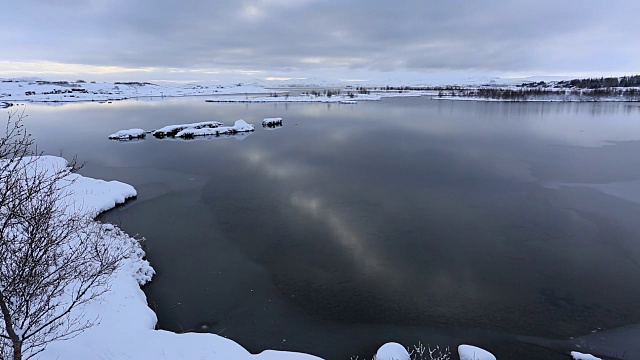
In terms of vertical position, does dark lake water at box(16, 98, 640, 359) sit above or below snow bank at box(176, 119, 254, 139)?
below

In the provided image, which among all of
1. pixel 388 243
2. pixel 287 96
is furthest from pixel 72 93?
pixel 388 243

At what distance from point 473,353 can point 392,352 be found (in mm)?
1565

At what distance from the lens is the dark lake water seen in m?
8.22

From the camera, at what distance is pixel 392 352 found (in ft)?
23.2

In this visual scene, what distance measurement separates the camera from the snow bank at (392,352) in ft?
22.9

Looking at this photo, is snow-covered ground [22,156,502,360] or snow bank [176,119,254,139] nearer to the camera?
snow-covered ground [22,156,502,360]

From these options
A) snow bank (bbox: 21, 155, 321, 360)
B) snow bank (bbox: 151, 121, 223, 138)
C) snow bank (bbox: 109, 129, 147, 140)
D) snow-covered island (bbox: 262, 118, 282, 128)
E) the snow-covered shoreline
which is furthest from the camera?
the snow-covered shoreline

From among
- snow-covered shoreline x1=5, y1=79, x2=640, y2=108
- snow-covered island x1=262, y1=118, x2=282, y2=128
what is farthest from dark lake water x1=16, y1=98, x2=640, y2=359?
snow-covered shoreline x1=5, y1=79, x2=640, y2=108

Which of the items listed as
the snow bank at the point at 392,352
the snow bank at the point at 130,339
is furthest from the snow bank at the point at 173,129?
the snow bank at the point at 392,352

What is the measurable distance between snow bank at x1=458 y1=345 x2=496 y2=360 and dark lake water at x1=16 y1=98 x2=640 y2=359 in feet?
1.44

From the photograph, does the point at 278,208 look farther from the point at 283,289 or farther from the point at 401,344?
the point at 401,344

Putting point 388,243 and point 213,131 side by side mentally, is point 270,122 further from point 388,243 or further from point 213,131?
point 388,243

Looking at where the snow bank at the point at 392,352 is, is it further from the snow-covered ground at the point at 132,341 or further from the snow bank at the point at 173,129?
the snow bank at the point at 173,129

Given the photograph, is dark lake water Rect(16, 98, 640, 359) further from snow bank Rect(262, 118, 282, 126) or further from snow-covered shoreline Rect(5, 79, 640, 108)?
snow-covered shoreline Rect(5, 79, 640, 108)
